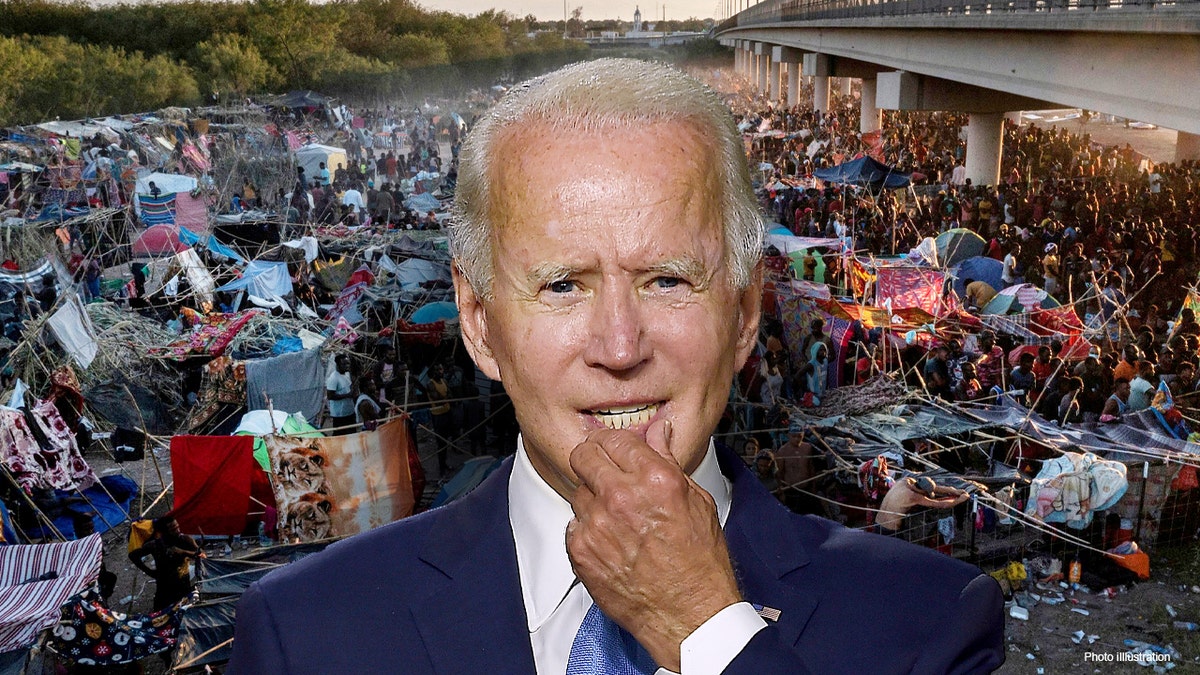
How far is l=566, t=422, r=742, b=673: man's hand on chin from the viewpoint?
127 cm

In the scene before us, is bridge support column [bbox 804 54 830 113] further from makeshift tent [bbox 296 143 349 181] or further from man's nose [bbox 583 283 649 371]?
man's nose [bbox 583 283 649 371]

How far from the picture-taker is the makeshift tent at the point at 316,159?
27.3 meters

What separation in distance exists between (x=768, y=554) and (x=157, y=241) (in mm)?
17045

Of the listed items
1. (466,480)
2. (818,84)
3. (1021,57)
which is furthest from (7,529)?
(818,84)

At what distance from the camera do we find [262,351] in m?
Result: 12.0

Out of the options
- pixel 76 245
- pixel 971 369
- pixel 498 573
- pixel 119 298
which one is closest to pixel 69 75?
pixel 76 245

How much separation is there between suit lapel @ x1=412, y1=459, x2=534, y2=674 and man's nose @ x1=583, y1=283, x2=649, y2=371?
15.1 inches

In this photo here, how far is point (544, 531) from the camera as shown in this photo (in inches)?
64.3

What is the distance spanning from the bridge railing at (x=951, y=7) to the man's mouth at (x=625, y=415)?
12.5m

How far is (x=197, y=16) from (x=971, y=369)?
5342cm

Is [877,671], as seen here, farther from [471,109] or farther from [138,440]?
[471,109]

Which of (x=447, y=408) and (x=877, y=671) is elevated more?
(x=877, y=671)

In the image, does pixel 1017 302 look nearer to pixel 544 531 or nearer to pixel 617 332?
pixel 544 531

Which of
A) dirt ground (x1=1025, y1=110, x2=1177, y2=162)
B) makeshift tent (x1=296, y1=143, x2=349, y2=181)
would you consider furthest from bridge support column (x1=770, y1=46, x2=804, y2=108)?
makeshift tent (x1=296, y1=143, x2=349, y2=181)
